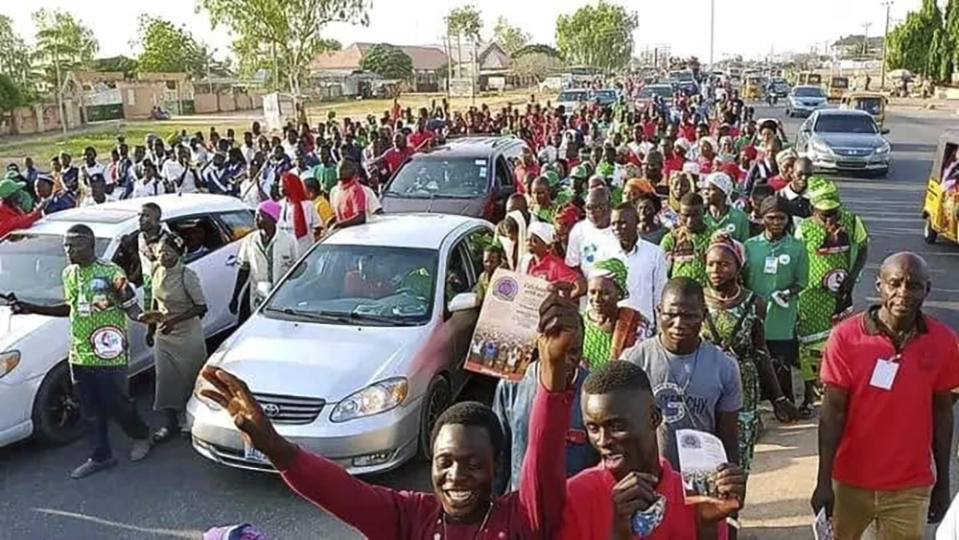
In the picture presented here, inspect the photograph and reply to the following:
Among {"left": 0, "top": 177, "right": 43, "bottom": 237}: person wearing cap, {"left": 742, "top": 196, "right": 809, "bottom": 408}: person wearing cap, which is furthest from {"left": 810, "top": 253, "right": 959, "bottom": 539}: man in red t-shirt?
{"left": 0, "top": 177, "right": 43, "bottom": 237}: person wearing cap

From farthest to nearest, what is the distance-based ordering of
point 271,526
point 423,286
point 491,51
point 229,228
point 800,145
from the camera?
1. point 491,51
2. point 800,145
3. point 229,228
4. point 423,286
5. point 271,526

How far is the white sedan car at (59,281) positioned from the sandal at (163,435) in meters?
0.58

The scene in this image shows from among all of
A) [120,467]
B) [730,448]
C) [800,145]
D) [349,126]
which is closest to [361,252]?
[120,467]

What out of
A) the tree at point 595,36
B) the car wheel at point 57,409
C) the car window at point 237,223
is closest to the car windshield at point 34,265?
the car wheel at point 57,409

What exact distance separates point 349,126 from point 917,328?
16.0m

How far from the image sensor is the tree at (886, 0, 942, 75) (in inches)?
2211

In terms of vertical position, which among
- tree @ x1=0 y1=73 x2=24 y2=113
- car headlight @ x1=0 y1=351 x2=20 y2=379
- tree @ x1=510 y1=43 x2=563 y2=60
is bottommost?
car headlight @ x1=0 y1=351 x2=20 y2=379

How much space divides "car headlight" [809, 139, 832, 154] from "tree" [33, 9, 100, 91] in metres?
42.0

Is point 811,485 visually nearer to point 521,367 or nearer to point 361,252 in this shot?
point 521,367

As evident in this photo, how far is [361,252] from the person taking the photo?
6.68m

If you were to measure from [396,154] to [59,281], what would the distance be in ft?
27.9

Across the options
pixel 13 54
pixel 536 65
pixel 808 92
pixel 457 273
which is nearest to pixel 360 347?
pixel 457 273

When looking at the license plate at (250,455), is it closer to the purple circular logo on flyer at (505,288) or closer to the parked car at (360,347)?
the parked car at (360,347)

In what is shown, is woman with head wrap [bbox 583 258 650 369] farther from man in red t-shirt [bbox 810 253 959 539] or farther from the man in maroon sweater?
the man in maroon sweater
